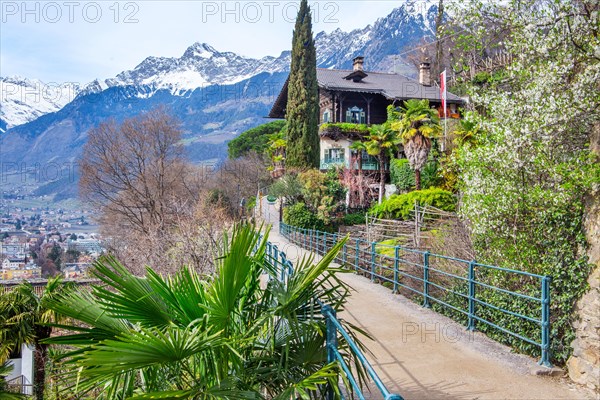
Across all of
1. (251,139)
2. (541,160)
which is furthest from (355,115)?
(541,160)

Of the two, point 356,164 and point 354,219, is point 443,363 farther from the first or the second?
point 356,164

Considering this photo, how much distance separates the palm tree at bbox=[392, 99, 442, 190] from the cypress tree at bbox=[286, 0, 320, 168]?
889 cm

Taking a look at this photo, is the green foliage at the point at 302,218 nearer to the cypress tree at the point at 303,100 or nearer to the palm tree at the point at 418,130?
the cypress tree at the point at 303,100

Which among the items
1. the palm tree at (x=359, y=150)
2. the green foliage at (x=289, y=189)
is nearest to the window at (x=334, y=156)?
the palm tree at (x=359, y=150)

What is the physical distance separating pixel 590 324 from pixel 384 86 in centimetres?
3403

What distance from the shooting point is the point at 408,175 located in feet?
98.3

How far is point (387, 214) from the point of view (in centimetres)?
2586

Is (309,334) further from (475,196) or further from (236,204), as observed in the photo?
(236,204)

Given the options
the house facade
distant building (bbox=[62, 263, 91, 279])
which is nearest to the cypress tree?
the house facade

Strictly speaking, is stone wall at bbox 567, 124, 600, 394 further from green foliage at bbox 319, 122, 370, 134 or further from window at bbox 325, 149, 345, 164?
green foliage at bbox 319, 122, 370, 134

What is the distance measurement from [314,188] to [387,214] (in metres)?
5.59

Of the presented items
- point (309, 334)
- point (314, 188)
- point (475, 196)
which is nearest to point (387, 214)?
point (314, 188)

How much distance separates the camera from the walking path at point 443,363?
5.66 metres

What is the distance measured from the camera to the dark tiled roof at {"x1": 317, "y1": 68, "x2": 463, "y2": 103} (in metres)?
36.7
